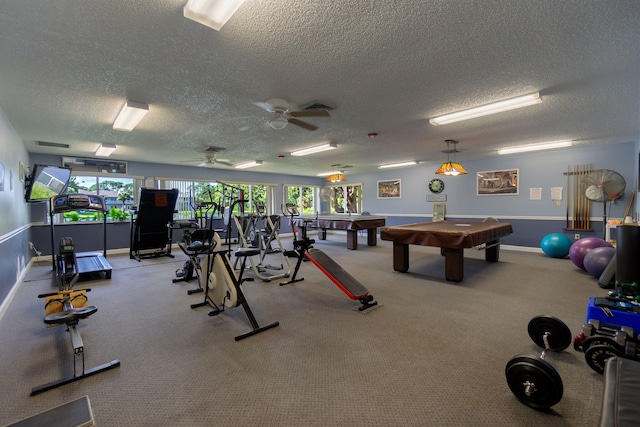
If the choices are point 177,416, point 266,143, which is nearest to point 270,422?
point 177,416

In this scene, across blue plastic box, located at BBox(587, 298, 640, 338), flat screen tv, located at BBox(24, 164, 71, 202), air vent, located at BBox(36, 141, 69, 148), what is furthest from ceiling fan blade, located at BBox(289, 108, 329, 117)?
air vent, located at BBox(36, 141, 69, 148)

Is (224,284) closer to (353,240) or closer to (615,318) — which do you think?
(615,318)

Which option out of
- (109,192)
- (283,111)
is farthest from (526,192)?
(109,192)

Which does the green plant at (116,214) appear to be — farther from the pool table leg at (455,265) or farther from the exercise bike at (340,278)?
the pool table leg at (455,265)

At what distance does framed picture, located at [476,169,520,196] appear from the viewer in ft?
24.9

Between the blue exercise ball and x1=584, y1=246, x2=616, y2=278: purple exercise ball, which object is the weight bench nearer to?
x1=584, y1=246, x2=616, y2=278: purple exercise ball

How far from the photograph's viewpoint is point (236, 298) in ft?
9.80

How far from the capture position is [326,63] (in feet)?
8.64

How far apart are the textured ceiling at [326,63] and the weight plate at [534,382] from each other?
2.36 m

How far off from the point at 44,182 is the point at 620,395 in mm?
7233

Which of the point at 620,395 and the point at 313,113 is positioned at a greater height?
the point at 313,113

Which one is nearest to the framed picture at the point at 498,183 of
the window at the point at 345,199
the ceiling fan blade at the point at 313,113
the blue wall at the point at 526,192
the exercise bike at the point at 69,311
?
the blue wall at the point at 526,192

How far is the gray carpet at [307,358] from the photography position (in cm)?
173

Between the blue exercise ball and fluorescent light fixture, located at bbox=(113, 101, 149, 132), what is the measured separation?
8228 millimetres
